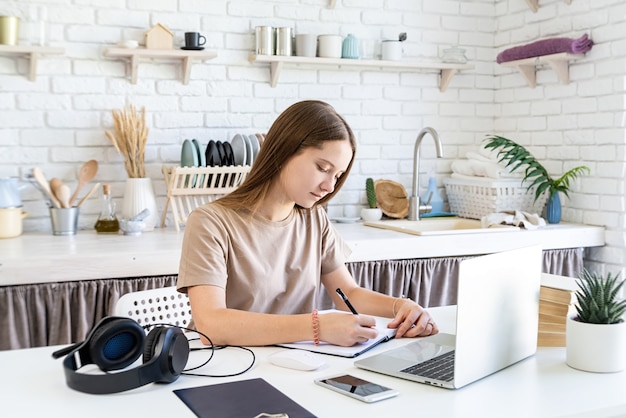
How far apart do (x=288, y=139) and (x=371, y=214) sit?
188 centimetres

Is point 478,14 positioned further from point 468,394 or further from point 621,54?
point 468,394

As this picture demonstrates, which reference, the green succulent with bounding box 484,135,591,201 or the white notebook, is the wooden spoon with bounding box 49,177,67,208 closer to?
the white notebook

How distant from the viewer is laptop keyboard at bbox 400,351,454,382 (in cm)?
145

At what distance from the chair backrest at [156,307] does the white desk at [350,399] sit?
47 cm

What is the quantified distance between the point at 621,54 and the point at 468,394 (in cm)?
252

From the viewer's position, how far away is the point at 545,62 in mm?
3697

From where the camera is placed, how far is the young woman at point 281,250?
1722 mm

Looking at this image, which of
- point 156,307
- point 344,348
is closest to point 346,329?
point 344,348

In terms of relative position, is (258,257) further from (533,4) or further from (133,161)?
(533,4)

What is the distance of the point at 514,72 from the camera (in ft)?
13.4

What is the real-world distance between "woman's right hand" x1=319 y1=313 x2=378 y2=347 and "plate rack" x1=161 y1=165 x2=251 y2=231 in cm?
176

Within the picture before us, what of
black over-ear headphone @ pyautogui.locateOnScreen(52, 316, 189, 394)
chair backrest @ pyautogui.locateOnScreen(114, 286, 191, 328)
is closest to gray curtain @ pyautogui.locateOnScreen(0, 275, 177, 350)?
chair backrest @ pyautogui.locateOnScreen(114, 286, 191, 328)

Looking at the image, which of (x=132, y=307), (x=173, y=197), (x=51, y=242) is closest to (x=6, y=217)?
(x=51, y=242)

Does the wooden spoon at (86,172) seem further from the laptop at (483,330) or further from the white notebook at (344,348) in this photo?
the laptop at (483,330)
